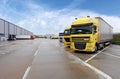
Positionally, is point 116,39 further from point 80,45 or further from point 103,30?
point 80,45

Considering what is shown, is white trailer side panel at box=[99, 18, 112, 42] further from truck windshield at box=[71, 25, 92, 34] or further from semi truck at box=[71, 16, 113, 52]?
truck windshield at box=[71, 25, 92, 34]

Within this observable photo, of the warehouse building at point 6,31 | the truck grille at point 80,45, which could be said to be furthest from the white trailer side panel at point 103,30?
the warehouse building at point 6,31

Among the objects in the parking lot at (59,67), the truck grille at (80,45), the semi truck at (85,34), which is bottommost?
the parking lot at (59,67)

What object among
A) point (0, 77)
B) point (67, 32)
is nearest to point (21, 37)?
point (67, 32)

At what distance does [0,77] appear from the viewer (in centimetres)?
834

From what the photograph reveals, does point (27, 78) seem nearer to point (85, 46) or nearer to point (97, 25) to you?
point (85, 46)

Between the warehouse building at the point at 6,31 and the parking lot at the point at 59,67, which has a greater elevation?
the warehouse building at the point at 6,31

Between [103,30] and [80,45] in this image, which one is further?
[103,30]

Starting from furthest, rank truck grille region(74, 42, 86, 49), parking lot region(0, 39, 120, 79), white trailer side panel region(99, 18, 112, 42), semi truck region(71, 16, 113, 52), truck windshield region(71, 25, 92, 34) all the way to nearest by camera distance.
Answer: white trailer side panel region(99, 18, 112, 42) < truck grille region(74, 42, 86, 49) < truck windshield region(71, 25, 92, 34) < semi truck region(71, 16, 113, 52) < parking lot region(0, 39, 120, 79)

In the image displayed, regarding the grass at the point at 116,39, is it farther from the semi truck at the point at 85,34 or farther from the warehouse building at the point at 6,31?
the warehouse building at the point at 6,31

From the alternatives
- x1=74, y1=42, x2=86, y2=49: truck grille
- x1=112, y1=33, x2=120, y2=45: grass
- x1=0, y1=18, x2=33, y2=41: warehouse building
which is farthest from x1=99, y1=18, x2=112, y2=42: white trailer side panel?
x1=0, y1=18, x2=33, y2=41: warehouse building

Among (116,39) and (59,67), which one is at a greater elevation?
(116,39)

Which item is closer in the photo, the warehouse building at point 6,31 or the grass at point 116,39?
the grass at point 116,39

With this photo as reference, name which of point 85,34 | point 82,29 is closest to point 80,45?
point 85,34
